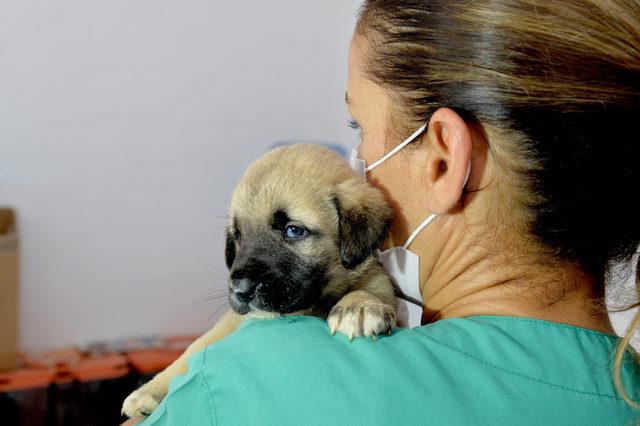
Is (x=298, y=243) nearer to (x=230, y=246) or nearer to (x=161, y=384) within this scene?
(x=230, y=246)

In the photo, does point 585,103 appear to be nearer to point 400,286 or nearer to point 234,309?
point 400,286

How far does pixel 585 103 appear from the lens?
3.17ft

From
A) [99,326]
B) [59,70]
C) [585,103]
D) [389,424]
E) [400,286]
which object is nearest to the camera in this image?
[389,424]

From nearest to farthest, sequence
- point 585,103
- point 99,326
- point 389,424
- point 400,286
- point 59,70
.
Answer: point 389,424 → point 585,103 → point 400,286 → point 59,70 → point 99,326

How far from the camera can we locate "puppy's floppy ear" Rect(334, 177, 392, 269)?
127 centimetres

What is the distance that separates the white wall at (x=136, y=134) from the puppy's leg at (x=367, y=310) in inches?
92.7

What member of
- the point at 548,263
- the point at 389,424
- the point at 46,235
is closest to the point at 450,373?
the point at 389,424

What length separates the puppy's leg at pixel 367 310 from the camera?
3.29 ft

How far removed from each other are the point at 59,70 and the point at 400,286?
Answer: 248cm

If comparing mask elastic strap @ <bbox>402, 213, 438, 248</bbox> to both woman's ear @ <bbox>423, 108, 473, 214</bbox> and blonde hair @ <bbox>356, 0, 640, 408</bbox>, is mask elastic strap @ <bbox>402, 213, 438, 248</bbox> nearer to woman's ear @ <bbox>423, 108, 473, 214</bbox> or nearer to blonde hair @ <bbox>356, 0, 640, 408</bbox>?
woman's ear @ <bbox>423, 108, 473, 214</bbox>

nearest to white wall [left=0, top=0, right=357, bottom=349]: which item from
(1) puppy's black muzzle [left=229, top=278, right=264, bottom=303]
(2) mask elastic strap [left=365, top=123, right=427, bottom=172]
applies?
(1) puppy's black muzzle [left=229, top=278, right=264, bottom=303]

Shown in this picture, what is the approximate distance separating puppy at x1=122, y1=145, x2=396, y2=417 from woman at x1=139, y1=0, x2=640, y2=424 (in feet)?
0.68

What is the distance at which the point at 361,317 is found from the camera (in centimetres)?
108

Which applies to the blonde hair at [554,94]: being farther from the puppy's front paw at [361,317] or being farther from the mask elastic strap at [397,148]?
the puppy's front paw at [361,317]
